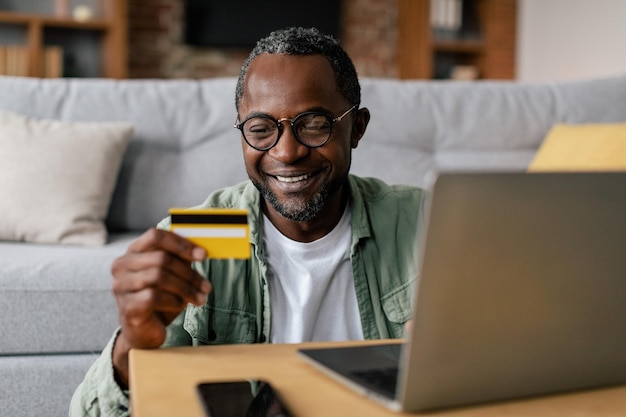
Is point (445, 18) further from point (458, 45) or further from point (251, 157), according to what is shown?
point (251, 157)

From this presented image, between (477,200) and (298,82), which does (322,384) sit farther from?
(298,82)

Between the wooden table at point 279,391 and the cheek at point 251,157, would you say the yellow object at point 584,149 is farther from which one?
the wooden table at point 279,391

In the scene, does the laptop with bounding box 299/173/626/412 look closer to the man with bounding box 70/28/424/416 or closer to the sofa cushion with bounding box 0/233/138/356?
the man with bounding box 70/28/424/416

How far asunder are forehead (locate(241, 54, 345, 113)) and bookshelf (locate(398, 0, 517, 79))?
13.9ft

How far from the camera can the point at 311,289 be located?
1.13 m

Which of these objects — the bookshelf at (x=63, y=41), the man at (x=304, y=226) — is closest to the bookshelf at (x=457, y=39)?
the bookshelf at (x=63, y=41)

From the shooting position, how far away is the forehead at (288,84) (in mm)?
1090

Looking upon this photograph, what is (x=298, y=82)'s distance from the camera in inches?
43.4

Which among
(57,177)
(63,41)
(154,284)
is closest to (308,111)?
(154,284)

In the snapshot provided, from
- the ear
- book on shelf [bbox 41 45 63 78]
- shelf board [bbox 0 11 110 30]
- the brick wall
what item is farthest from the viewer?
the brick wall

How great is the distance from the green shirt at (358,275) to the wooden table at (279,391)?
0.76 ft

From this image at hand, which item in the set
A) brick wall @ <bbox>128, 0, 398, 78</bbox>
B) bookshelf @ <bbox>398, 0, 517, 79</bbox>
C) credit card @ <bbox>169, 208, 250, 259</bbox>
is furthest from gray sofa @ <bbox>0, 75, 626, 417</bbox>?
bookshelf @ <bbox>398, 0, 517, 79</bbox>

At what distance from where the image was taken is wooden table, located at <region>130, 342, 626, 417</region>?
614mm

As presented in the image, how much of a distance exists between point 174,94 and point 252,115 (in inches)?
48.8
